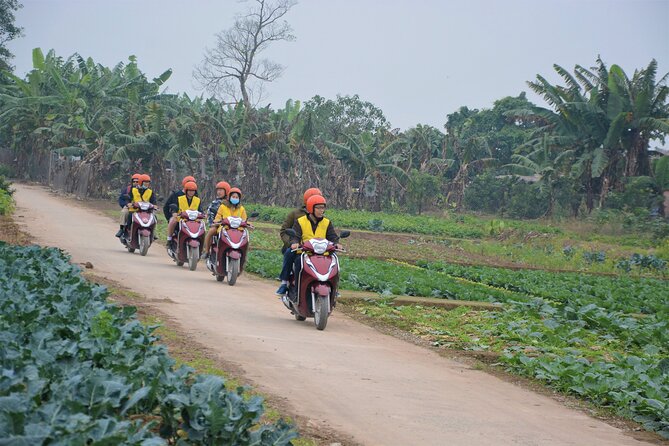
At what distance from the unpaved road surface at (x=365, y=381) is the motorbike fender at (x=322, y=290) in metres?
0.50

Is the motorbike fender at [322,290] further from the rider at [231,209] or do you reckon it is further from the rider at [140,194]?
the rider at [140,194]

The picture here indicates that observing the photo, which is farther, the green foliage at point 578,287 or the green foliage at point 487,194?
the green foliage at point 487,194

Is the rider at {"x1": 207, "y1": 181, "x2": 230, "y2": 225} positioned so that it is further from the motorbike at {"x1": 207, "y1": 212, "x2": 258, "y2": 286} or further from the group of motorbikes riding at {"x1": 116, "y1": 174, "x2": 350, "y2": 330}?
the motorbike at {"x1": 207, "y1": 212, "x2": 258, "y2": 286}

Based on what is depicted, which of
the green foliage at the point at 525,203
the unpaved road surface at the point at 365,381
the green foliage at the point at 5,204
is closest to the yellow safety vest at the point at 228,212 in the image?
the unpaved road surface at the point at 365,381

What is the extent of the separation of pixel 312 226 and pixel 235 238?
4.11 meters

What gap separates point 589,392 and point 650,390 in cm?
67

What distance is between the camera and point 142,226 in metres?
22.3

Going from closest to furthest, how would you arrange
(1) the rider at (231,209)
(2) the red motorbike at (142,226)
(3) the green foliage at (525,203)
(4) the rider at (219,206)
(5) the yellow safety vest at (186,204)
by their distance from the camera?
(1) the rider at (231,209) < (4) the rider at (219,206) < (5) the yellow safety vest at (186,204) < (2) the red motorbike at (142,226) < (3) the green foliage at (525,203)

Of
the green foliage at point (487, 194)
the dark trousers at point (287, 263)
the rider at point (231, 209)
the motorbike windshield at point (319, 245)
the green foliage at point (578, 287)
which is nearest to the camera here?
the motorbike windshield at point (319, 245)

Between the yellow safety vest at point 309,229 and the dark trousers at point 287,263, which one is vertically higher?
the yellow safety vest at point 309,229

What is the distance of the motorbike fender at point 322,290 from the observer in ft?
43.3

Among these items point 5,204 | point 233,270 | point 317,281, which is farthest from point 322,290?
point 5,204

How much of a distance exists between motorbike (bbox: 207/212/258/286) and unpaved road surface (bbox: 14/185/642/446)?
0.79m

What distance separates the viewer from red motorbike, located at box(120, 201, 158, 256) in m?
22.3
